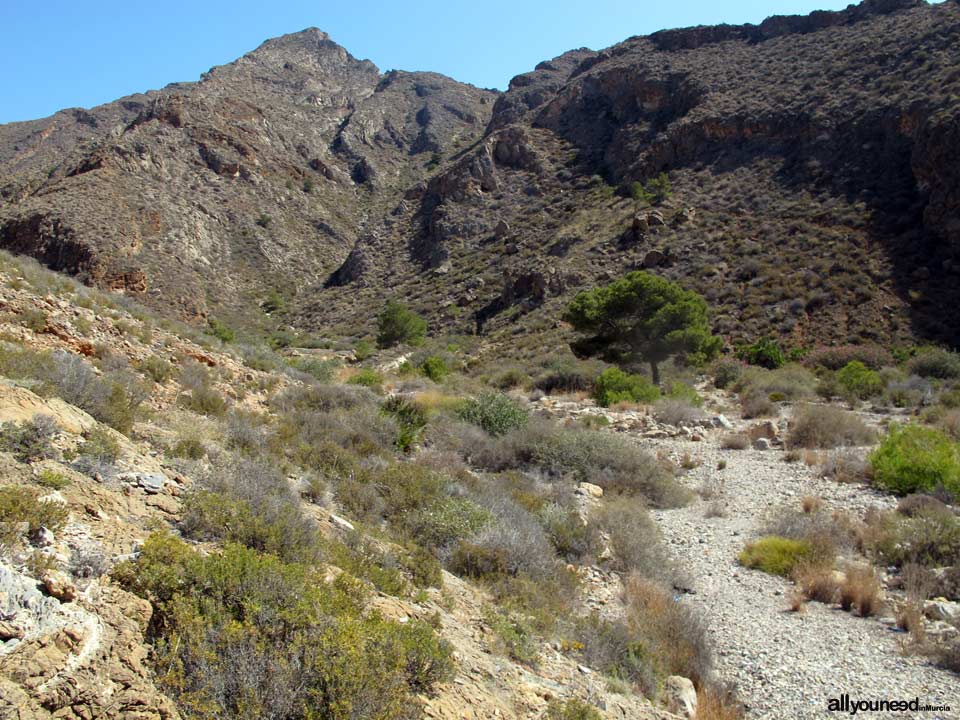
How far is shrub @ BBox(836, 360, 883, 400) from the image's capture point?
16234mm

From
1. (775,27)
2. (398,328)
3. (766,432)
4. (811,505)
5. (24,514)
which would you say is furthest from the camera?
(775,27)

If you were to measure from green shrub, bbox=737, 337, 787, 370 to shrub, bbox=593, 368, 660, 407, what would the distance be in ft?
22.7

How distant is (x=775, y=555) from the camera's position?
6262 mm

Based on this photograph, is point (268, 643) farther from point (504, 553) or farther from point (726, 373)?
point (726, 373)

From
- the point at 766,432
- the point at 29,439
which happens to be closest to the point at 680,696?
the point at 29,439

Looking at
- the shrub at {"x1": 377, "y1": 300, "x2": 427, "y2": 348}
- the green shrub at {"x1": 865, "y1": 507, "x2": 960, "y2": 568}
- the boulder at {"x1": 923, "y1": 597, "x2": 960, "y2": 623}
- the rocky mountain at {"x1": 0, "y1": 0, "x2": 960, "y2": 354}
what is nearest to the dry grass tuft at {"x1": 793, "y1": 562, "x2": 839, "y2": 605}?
the boulder at {"x1": 923, "y1": 597, "x2": 960, "y2": 623}

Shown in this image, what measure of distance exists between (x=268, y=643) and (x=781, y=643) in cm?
406

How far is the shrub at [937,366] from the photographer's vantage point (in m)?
17.6

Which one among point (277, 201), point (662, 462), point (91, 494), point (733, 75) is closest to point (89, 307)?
point (91, 494)

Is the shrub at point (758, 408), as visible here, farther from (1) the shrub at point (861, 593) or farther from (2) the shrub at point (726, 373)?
(1) the shrub at point (861, 593)

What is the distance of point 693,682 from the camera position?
4125 mm

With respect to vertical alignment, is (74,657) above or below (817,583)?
above

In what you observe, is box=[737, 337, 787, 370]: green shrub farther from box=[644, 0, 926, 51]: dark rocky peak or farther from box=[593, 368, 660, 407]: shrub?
box=[644, 0, 926, 51]: dark rocky peak

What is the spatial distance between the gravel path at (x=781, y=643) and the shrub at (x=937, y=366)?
13062mm
